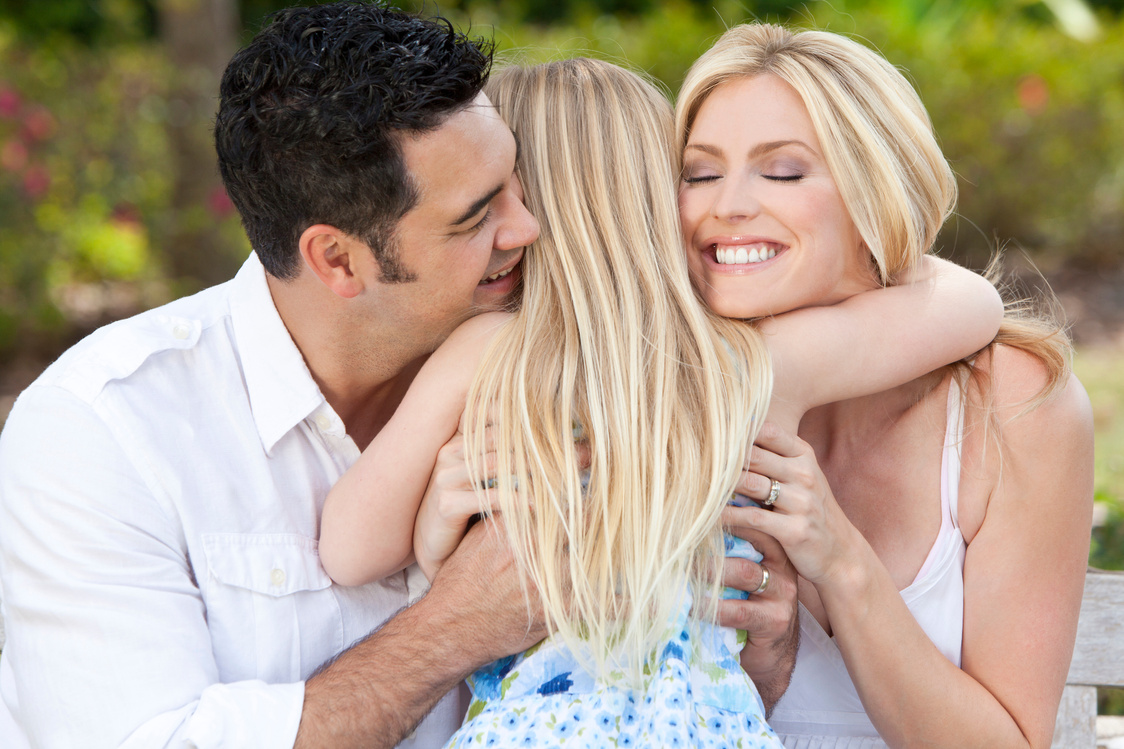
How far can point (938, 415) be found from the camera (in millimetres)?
2494

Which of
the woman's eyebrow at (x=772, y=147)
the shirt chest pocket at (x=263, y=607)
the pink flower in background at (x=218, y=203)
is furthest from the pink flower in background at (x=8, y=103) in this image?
the woman's eyebrow at (x=772, y=147)

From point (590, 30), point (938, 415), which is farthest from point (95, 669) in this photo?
point (590, 30)

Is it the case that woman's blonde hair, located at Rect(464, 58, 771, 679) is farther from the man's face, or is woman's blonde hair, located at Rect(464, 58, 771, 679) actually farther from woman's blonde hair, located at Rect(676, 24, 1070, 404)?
woman's blonde hair, located at Rect(676, 24, 1070, 404)

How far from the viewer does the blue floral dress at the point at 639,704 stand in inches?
76.7

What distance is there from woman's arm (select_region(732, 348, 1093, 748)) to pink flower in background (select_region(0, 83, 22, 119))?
6.41 meters

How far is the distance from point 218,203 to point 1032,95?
5.91m

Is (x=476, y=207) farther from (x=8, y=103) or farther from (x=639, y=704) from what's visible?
(x=8, y=103)

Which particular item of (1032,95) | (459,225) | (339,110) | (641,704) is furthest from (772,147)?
(1032,95)

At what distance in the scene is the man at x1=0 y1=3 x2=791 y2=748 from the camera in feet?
6.51

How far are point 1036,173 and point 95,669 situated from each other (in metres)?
7.76

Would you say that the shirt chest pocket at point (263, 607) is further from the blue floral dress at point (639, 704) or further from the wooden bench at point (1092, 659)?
the wooden bench at point (1092, 659)

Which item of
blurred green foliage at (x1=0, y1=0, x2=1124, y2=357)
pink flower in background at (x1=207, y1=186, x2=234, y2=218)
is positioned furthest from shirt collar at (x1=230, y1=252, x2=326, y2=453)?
pink flower in background at (x1=207, y1=186, x2=234, y2=218)

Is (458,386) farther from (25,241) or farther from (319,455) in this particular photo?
(25,241)

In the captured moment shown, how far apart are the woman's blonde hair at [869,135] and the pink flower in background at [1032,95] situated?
19.9 feet
